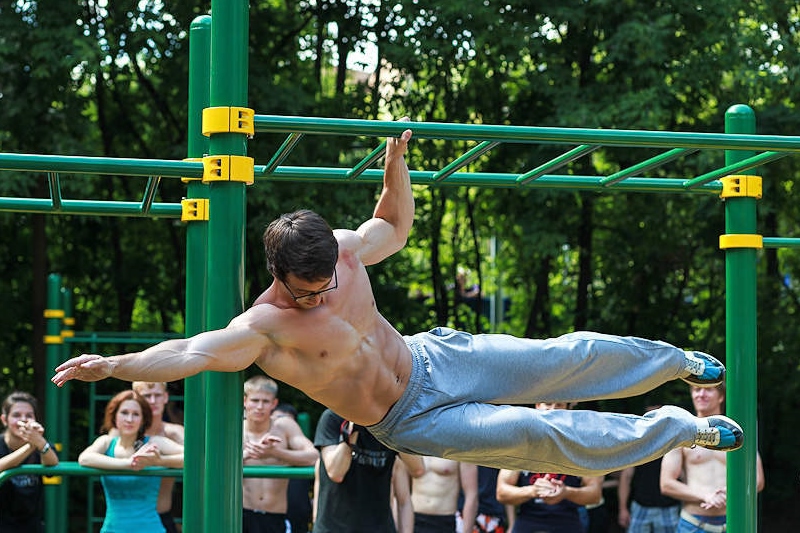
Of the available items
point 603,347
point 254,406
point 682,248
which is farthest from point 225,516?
point 682,248

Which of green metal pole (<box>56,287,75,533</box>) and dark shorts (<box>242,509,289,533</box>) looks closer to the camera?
dark shorts (<box>242,509,289,533</box>)

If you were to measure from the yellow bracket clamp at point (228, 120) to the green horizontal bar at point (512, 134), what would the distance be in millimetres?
32

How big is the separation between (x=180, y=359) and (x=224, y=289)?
393 millimetres

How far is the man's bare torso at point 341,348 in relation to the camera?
3457mm

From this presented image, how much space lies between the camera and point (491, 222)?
13.0m

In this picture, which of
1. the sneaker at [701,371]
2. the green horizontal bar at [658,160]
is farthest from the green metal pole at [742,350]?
the sneaker at [701,371]

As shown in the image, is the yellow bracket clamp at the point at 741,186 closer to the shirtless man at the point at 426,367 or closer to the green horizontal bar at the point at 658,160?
the green horizontal bar at the point at 658,160

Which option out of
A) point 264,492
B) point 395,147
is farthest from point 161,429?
point 395,147

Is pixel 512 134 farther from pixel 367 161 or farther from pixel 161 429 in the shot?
pixel 161 429

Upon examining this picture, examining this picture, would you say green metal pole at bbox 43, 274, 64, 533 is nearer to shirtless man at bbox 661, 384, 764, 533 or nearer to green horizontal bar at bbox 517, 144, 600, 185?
shirtless man at bbox 661, 384, 764, 533

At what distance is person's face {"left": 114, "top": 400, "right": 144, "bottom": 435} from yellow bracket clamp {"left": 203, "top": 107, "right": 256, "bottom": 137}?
9.33 ft

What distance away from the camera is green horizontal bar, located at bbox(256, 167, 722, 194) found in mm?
4629

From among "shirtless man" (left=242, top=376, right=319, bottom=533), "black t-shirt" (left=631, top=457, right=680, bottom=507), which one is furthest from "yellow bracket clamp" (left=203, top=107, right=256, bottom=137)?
"black t-shirt" (left=631, top=457, right=680, bottom=507)

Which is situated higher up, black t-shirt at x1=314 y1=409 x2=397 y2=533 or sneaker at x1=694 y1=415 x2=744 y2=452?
sneaker at x1=694 y1=415 x2=744 y2=452
